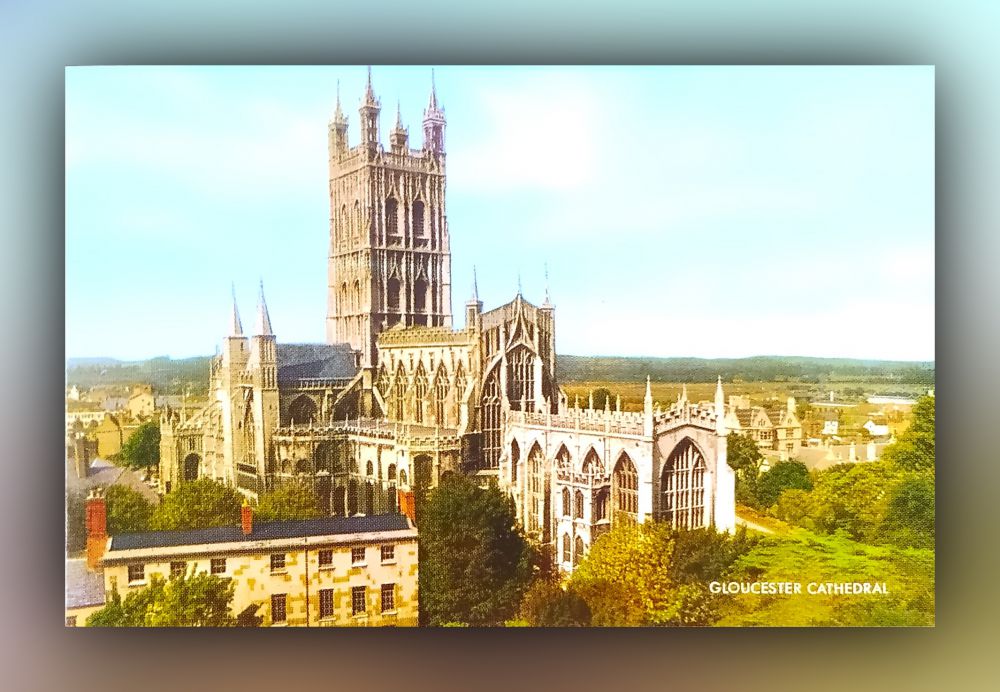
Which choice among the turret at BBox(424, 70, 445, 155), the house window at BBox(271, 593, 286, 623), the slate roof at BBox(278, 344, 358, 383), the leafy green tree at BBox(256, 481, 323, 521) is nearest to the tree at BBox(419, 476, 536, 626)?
the leafy green tree at BBox(256, 481, 323, 521)

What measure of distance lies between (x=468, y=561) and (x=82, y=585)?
7.40 feet

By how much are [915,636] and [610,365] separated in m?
2.40

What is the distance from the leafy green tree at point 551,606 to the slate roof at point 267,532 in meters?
0.85

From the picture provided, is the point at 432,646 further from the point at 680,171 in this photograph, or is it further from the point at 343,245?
the point at 680,171

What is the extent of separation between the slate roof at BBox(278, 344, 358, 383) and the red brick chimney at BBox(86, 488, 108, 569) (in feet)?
4.14

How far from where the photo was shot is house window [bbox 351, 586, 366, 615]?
193 inches

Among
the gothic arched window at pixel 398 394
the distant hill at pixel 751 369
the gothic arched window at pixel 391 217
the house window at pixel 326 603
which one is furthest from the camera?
the gothic arched window at pixel 391 217

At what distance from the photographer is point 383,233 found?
5125 millimetres

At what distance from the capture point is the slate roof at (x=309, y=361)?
16.1 ft

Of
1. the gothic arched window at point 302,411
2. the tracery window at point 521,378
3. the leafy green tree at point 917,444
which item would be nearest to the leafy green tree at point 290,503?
the gothic arched window at point 302,411

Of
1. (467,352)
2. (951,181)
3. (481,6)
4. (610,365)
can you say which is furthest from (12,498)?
(951,181)

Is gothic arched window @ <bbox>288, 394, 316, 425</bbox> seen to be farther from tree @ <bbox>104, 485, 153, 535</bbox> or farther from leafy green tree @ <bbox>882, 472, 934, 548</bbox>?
leafy green tree @ <bbox>882, 472, 934, 548</bbox>

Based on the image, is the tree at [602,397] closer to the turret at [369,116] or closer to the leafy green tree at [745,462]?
the leafy green tree at [745,462]

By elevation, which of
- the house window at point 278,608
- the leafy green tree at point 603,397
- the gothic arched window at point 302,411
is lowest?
the house window at point 278,608
